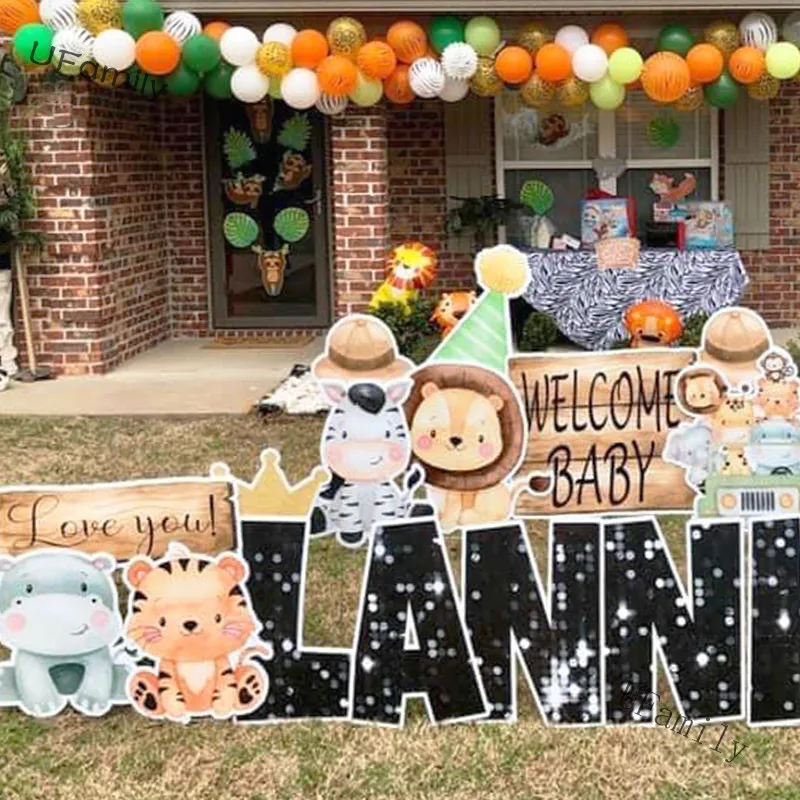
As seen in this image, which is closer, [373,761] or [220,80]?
[373,761]

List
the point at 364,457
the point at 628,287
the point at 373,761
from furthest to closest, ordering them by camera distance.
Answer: the point at 628,287 → the point at 364,457 → the point at 373,761

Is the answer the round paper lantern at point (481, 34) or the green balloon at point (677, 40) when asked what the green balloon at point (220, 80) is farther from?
the green balloon at point (677, 40)

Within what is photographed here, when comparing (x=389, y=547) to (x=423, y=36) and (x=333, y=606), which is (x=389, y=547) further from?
(x=423, y=36)

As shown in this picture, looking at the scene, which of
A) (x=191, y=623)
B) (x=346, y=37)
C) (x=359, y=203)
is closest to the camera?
(x=191, y=623)

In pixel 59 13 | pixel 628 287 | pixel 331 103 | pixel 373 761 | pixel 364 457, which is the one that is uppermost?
pixel 59 13

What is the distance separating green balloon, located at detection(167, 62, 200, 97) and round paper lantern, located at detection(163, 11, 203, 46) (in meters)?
0.19

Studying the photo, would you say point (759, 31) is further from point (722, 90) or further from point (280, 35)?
point (280, 35)

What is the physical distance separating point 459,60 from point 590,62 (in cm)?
81

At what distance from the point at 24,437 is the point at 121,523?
3.67 m

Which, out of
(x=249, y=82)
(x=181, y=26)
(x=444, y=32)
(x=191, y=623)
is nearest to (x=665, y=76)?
(x=444, y=32)

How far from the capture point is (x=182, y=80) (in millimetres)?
8164

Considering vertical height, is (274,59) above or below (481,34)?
below

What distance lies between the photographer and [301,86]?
7.91m

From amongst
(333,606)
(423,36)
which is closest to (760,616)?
(333,606)
